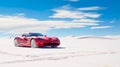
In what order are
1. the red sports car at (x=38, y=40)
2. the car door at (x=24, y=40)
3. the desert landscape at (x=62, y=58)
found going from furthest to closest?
the car door at (x=24, y=40) < the red sports car at (x=38, y=40) < the desert landscape at (x=62, y=58)

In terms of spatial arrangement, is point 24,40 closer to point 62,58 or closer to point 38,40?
point 38,40

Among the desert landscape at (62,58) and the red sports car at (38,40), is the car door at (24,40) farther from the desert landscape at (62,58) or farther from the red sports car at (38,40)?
the desert landscape at (62,58)

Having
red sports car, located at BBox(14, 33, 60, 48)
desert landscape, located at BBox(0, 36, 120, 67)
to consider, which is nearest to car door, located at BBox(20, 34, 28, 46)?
red sports car, located at BBox(14, 33, 60, 48)

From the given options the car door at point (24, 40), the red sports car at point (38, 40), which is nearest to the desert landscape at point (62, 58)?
the red sports car at point (38, 40)

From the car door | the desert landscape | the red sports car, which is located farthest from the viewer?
the car door

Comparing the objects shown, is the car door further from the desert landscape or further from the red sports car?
the desert landscape

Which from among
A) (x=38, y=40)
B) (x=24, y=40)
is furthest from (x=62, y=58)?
(x=24, y=40)

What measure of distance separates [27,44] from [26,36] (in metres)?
0.84

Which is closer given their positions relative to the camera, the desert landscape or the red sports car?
the desert landscape

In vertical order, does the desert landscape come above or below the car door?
below

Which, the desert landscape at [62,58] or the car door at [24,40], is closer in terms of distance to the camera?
the desert landscape at [62,58]

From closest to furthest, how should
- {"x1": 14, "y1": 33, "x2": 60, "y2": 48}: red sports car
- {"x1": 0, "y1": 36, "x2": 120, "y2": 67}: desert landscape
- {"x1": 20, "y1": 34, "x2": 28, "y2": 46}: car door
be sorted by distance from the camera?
Answer: 1. {"x1": 0, "y1": 36, "x2": 120, "y2": 67}: desert landscape
2. {"x1": 14, "y1": 33, "x2": 60, "y2": 48}: red sports car
3. {"x1": 20, "y1": 34, "x2": 28, "y2": 46}: car door

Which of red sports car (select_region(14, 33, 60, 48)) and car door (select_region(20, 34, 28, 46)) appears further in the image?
car door (select_region(20, 34, 28, 46))

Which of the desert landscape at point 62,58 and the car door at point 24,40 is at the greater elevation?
the car door at point 24,40
